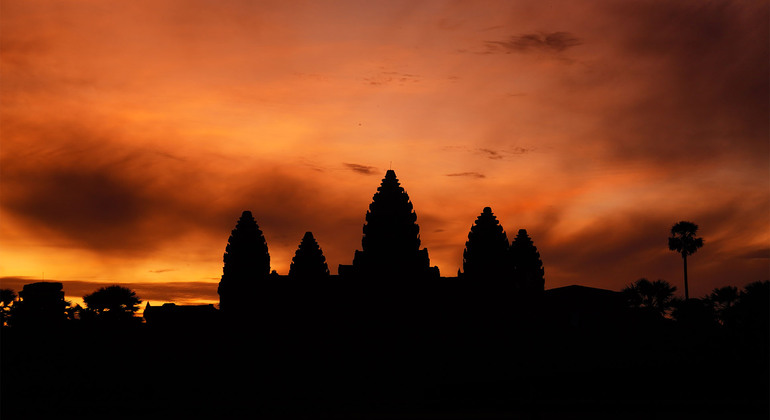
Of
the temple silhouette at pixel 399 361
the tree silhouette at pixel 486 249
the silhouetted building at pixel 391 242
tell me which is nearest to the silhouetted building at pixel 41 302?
the temple silhouette at pixel 399 361

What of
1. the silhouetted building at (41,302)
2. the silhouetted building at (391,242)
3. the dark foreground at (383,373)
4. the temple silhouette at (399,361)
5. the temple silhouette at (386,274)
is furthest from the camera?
the silhouetted building at (41,302)

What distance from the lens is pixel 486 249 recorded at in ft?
307

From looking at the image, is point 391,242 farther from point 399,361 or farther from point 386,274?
point 399,361

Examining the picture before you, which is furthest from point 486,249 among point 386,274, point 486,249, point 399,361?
point 399,361

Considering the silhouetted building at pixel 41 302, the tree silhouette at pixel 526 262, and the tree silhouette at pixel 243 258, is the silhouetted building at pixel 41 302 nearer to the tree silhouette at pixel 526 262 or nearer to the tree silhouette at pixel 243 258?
the tree silhouette at pixel 243 258

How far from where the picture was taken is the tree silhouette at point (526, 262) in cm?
10112

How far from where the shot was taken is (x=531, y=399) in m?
36.9

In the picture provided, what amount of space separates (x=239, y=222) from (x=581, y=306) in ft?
131

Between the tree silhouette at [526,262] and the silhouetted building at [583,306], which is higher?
the tree silhouette at [526,262]

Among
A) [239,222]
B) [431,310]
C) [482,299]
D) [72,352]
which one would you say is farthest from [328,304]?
[239,222]

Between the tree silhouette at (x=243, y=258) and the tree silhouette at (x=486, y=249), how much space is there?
2305 centimetres

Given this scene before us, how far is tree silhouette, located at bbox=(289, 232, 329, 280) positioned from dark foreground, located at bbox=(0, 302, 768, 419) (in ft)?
126

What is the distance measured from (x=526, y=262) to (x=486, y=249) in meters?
10.6

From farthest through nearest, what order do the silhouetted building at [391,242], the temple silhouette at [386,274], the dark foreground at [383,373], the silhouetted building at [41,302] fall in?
the silhouetted building at [41,302]
the silhouetted building at [391,242]
the temple silhouette at [386,274]
the dark foreground at [383,373]
